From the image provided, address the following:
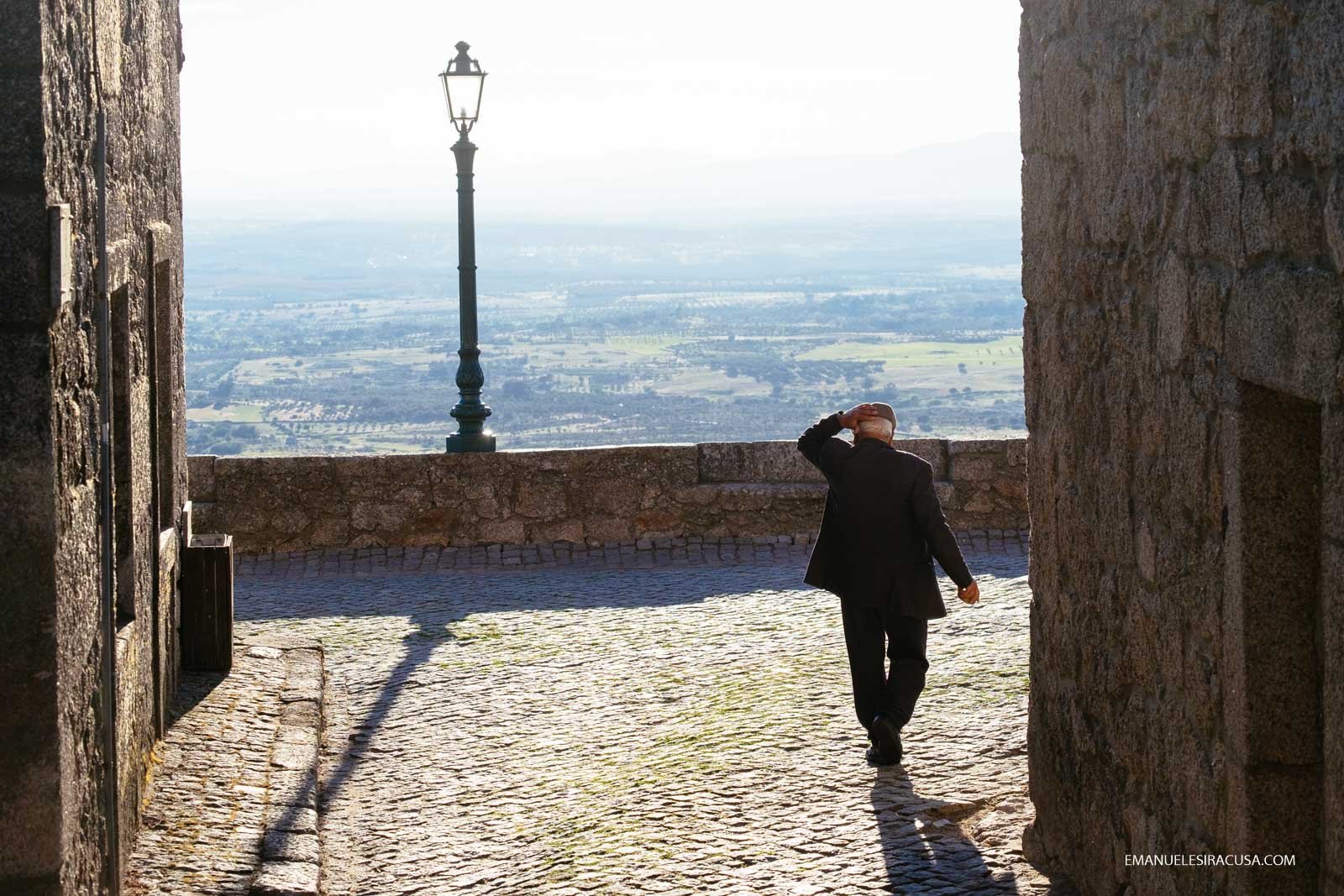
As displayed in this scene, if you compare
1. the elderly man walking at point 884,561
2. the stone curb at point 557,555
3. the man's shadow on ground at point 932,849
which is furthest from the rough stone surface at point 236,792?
the stone curb at point 557,555

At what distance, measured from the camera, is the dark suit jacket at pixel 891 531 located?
23.5ft

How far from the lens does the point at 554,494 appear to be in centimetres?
1313

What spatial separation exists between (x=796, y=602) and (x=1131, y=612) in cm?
626

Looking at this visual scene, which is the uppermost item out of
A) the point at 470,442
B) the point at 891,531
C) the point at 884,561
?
the point at 470,442

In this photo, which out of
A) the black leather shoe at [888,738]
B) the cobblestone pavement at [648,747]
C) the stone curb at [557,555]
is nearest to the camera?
the cobblestone pavement at [648,747]

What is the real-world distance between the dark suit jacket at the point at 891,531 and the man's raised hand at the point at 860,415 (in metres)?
0.11

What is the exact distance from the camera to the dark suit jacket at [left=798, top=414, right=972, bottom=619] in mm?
7160

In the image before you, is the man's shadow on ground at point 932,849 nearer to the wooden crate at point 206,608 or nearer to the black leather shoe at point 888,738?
the black leather shoe at point 888,738

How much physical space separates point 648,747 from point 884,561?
4.40 feet

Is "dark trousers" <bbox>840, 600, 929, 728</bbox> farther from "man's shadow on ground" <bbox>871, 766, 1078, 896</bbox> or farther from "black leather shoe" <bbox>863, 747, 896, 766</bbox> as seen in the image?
"man's shadow on ground" <bbox>871, 766, 1078, 896</bbox>

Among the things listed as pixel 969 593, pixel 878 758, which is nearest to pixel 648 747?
pixel 878 758

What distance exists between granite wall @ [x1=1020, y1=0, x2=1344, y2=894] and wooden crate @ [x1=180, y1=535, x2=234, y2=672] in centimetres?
471

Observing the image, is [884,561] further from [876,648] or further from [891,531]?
[876,648]

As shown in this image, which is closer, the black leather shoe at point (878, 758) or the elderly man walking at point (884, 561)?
the black leather shoe at point (878, 758)
